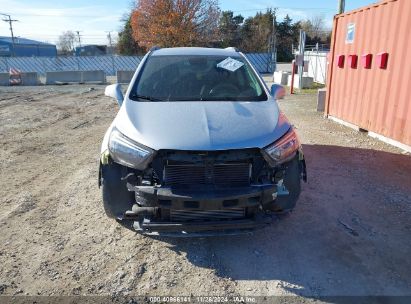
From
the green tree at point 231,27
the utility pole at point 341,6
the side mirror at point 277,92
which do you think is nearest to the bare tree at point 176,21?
the green tree at point 231,27

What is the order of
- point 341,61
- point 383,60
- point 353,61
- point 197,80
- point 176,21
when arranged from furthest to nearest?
point 176,21, point 341,61, point 353,61, point 383,60, point 197,80

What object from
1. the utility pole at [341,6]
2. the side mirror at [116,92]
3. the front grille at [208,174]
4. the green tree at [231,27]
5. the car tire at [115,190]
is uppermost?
the green tree at [231,27]

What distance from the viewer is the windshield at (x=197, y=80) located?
3.82 m

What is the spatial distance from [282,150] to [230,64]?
1.71 meters

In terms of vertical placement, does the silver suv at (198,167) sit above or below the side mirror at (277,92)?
below

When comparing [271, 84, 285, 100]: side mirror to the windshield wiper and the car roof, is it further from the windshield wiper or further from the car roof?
the windshield wiper

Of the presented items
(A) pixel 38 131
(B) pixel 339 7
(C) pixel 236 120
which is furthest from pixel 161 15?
(C) pixel 236 120

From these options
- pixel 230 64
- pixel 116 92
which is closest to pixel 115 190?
pixel 116 92

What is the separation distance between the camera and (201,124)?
10.2 ft

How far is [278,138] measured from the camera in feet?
10.2

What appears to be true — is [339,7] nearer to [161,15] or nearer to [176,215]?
[176,215]

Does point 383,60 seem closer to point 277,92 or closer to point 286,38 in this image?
point 277,92

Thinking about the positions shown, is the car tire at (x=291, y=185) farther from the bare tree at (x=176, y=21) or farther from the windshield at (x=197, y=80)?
the bare tree at (x=176, y=21)

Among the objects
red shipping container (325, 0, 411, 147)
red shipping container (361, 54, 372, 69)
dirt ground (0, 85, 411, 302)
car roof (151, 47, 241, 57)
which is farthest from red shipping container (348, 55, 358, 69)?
car roof (151, 47, 241, 57)
